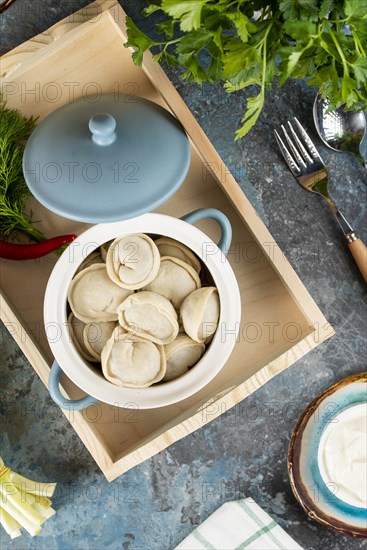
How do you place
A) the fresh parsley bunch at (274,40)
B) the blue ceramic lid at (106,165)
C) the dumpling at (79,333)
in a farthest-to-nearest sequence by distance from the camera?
the dumpling at (79,333) → the blue ceramic lid at (106,165) → the fresh parsley bunch at (274,40)

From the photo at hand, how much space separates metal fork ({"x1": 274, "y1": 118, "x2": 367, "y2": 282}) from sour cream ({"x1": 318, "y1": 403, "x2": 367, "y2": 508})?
0.25 m

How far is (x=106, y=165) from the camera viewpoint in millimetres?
843

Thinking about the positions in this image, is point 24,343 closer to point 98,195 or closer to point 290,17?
point 98,195

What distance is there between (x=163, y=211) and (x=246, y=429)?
0.42 meters

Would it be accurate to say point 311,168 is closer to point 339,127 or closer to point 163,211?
point 339,127

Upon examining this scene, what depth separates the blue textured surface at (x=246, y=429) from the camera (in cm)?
114

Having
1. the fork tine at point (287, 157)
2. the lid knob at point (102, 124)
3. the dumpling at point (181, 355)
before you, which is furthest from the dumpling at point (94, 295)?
the fork tine at point (287, 157)

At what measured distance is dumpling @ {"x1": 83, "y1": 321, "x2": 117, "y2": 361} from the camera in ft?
3.08

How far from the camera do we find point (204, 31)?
2.63 ft

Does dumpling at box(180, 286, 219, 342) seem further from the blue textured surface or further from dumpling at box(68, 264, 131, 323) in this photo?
the blue textured surface

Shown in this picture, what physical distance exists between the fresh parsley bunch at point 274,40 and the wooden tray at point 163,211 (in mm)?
140

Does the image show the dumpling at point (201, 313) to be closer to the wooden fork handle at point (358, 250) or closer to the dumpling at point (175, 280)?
the dumpling at point (175, 280)

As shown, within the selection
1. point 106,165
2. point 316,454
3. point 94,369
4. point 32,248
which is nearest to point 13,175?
point 32,248

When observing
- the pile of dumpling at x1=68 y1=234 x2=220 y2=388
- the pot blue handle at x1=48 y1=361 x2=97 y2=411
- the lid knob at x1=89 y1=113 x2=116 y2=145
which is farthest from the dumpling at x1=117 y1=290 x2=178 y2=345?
the lid knob at x1=89 y1=113 x2=116 y2=145
